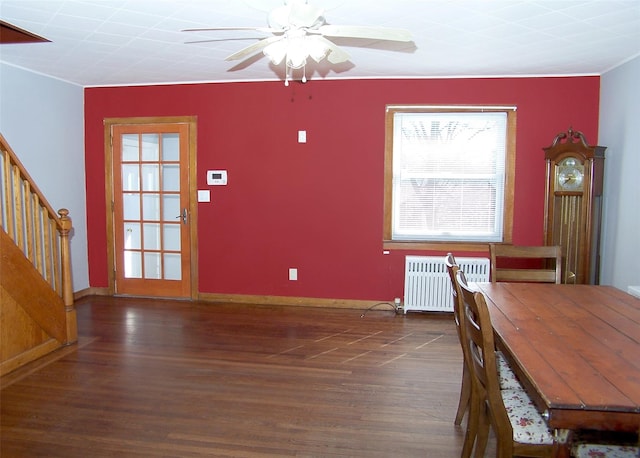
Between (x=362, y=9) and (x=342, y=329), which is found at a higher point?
(x=362, y=9)

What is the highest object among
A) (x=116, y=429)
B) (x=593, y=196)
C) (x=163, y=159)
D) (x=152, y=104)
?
(x=152, y=104)

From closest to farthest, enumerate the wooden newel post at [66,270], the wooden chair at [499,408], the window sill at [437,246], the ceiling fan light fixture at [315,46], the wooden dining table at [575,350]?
the wooden dining table at [575,350] → the wooden chair at [499,408] → the ceiling fan light fixture at [315,46] → the wooden newel post at [66,270] → the window sill at [437,246]

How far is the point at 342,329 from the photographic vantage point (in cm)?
402

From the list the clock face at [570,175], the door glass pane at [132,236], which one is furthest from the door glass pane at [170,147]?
the clock face at [570,175]

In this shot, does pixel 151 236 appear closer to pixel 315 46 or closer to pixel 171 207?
pixel 171 207

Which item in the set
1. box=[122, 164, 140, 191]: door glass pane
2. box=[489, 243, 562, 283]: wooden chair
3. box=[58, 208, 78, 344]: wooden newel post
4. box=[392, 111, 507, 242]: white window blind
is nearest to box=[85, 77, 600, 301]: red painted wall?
box=[392, 111, 507, 242]: white window blind

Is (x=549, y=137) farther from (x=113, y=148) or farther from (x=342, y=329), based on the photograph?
(x=113, y=148)

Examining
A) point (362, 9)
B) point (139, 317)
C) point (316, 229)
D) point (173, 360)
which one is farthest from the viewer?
point (316, 229)

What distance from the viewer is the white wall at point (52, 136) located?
4.20m

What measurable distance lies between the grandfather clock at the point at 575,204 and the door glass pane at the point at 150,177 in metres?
Result: 3.95

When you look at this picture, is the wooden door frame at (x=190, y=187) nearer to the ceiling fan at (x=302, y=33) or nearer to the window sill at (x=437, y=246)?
the window sill at (x=437, y=246)

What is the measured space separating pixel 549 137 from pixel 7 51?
4.97 metres

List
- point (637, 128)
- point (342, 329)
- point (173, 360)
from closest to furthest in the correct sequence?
point (173, 360)
point (637, 128)
point (342, 329)

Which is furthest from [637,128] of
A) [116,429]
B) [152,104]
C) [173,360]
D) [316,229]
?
[152,104]
